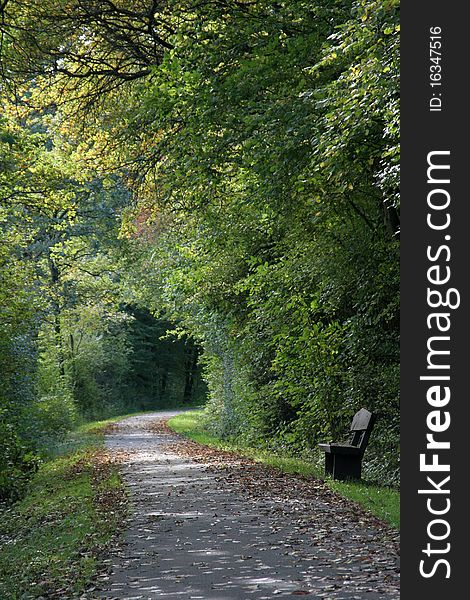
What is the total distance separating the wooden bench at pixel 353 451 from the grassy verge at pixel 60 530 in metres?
3.42

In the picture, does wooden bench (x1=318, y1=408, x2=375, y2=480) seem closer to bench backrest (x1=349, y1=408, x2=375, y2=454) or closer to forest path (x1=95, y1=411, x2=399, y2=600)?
bench backrest (x1=349, y1=408, x2=375, y2=454)

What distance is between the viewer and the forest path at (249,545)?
311 inches

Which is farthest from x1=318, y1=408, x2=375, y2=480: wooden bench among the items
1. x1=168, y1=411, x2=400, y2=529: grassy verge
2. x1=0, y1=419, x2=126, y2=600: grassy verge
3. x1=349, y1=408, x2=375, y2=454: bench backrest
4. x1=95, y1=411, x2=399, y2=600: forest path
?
x1=0, y1=419, x2=126, y2=600: grassy verge

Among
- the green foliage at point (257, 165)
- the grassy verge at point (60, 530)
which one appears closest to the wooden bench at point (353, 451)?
the green foliage at point (257, 165)

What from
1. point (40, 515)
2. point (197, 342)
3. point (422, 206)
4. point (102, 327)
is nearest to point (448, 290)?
point (422, 206)

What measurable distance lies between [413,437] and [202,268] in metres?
18.6

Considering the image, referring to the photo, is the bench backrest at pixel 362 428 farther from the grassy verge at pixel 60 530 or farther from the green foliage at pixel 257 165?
the grassy verge at pixel 60 530

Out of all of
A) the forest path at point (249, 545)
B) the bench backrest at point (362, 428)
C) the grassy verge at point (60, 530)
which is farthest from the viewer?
the bench backrest at point (362, 428)

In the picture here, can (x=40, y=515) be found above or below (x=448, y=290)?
below

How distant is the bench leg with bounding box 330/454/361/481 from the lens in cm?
1486

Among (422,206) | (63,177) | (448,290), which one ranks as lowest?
(448,290)

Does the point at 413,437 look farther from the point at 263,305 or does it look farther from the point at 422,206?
the point at 263,305

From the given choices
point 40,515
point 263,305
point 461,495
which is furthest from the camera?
point 263,305

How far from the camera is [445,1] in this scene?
24.6 feet
